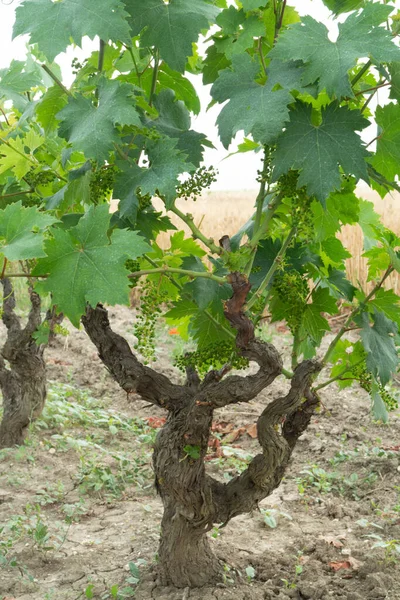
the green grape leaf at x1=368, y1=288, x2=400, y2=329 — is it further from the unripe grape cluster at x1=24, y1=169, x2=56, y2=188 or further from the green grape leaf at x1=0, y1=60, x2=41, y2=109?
the green grape leaf at x1=0, y1=60, x2=41, y2=109

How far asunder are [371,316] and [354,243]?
5.36 metres

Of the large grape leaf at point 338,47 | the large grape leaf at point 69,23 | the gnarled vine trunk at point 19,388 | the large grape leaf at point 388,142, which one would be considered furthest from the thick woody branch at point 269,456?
the gnarled vine trunk at point 19,388

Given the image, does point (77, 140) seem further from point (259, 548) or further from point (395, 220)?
point (395, 220)

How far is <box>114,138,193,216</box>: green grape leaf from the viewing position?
1647 millimetres

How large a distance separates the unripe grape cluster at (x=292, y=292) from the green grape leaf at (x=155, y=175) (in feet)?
1.77

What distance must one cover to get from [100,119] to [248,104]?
0.33 meters

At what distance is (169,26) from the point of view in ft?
5.53

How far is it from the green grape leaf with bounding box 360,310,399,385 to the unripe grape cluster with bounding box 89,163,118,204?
910 millimetres

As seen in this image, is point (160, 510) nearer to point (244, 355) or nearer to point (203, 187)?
point (244, 355)

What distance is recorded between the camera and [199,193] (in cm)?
179

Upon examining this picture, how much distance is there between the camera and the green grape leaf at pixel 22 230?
63.0 inches

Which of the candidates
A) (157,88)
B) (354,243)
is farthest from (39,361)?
(354,243)

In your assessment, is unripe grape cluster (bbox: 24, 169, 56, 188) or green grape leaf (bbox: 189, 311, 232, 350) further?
green grape leaf (bbox: 189, 311, 232, 350)

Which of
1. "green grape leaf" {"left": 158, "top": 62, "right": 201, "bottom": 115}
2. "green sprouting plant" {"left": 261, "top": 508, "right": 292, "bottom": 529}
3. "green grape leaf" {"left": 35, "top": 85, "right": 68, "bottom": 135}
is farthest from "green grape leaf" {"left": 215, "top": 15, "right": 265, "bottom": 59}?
"green sprouting plant" {"left": 261, "top": 508, "right": 292, "bottom": 529}
